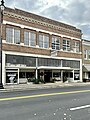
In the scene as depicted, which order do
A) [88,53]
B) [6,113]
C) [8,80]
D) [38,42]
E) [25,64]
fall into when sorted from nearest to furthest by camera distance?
[6,113], [8,80], [25,64], [38,42], [88,53]

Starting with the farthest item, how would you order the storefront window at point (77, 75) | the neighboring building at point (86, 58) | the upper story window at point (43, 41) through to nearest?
the neighboring building at point (86, 58) < the storefront window at point (77, 75) < the upper story window at point (43, 41)

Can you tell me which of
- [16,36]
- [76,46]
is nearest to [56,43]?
[76,46]

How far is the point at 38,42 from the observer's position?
35906 millimetres

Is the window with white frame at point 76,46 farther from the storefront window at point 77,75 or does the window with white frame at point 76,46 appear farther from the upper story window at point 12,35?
the upper story window at point 12,35

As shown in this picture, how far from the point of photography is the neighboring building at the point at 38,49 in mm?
31391

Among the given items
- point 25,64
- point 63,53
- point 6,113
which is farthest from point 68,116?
point 63,53

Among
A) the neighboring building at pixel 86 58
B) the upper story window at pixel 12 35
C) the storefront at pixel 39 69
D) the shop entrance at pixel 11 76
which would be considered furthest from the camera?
the neighboring building at pixel 86 58

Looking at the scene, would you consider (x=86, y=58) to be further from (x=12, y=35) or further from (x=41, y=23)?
(x=12, y=35)

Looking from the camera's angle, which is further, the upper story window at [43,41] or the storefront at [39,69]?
the upper story window at [43,41]

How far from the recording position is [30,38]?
34.7 metres

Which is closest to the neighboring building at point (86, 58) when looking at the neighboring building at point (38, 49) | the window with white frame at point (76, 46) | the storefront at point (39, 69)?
the neighboring building at point (38, 49)

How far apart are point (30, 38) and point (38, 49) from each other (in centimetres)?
219

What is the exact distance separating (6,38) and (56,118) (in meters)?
23.9

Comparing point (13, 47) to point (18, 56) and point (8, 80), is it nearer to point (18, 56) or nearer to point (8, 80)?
point (18, 56)
